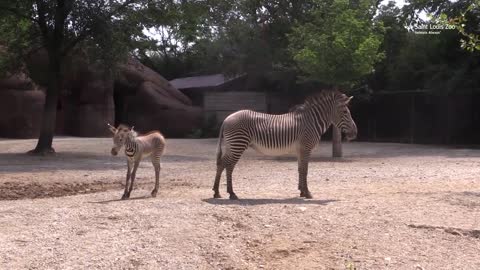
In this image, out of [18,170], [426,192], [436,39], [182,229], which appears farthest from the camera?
[436,39]

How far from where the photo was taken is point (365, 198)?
36.0ft

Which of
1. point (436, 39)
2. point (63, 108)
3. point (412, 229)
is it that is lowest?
point (412, 229)

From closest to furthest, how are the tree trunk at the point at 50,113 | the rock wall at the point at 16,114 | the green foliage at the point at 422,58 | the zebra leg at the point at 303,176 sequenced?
the zebra leg at the point at 303,176
the tree trunk at the point at 50,113
the green foliage at the point at 422,58
the rock wall at the point at 16,114

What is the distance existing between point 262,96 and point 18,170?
20287 mm

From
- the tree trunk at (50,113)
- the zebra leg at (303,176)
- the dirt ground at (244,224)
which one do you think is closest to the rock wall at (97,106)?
the tree trunk at (50,113)

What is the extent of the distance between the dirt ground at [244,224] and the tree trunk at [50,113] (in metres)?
7.26

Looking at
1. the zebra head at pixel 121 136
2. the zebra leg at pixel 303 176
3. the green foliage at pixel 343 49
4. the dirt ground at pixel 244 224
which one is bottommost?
the dirt ground at pixel 244 224

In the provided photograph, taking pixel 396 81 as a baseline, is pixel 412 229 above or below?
below

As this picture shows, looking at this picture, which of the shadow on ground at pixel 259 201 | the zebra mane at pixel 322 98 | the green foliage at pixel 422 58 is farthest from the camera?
the green foliage at pixel 422 58

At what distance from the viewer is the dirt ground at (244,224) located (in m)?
7.19

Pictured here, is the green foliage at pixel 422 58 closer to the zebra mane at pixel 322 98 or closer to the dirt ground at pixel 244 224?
the dirt ground at pixel 244 224

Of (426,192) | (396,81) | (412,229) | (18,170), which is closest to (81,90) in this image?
(396,81)

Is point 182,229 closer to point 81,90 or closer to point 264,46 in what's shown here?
point 264,46

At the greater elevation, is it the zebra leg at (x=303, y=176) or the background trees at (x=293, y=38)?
the background trees at (x=293, y=38)
